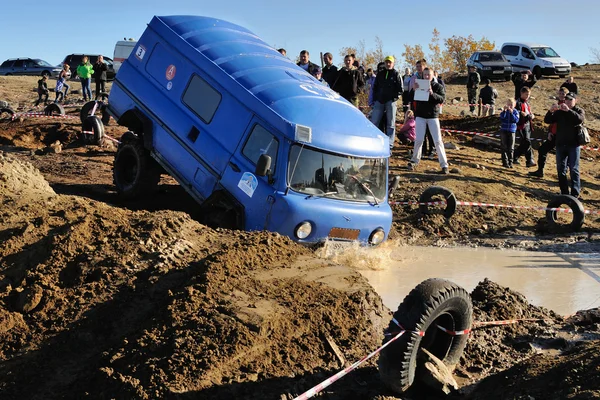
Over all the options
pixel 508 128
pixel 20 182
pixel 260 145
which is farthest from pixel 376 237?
pixel 508 128

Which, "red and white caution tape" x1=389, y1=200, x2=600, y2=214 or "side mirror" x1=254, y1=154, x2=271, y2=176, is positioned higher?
"side mirror" x1=254, y1=154, x2=271, y2=176

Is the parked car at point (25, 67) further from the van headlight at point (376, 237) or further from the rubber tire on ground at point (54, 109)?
the van headlight at point (376, 237)

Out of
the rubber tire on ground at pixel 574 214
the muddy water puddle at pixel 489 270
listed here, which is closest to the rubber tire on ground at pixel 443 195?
the muddy water puddle at pixel 489 270

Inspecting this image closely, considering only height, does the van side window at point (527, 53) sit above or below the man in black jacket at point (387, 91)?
above

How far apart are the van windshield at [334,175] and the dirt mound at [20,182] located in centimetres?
362

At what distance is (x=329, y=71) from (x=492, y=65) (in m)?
21.8

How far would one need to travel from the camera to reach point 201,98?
11.8 meters

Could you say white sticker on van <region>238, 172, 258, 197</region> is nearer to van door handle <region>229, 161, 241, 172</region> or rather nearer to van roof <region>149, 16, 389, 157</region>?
van door handle <region>229, 161, 241, 172</region>

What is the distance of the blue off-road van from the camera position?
1038cm

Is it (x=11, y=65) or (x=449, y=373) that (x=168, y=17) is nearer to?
(x=449, y=373)

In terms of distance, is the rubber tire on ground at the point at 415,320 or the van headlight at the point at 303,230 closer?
the rubber tire on ground at the point at 415,320

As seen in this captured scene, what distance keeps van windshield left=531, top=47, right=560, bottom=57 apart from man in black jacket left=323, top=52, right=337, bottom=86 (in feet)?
76.4

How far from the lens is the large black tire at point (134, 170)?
1277 cm

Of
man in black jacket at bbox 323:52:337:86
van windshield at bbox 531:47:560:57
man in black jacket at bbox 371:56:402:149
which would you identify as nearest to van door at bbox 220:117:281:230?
man in black jacket at bbox 371:56:402:149
